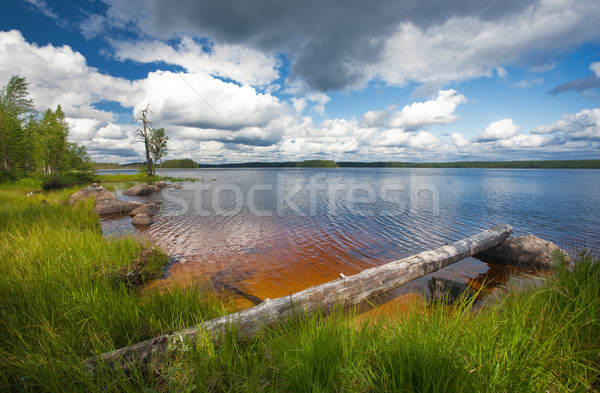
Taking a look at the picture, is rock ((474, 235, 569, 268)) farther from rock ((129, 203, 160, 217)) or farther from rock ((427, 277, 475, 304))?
rock ((129, 203, 160, 217))

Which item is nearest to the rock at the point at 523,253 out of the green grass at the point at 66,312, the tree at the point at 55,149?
the green grass at the point at 66,312

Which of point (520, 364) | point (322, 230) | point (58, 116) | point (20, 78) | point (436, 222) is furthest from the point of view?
point (58, 116)

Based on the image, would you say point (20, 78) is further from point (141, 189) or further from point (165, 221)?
point (165, 221)

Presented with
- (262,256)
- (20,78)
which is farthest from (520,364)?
(20,78)

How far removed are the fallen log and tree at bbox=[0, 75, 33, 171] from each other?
39925 millimetres

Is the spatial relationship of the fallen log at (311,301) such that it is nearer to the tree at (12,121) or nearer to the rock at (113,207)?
the rock at (113,207)

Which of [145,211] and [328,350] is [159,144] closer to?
[145,211]

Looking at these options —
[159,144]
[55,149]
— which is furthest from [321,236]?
[159,144]

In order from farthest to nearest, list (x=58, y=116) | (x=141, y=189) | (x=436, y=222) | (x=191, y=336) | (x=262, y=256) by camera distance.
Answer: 1. (x=58, y=116)
2. (x=141, y=189)
3. (x=436, y=222)
4. (x=262, y=256)
5. (x=191, y=336)

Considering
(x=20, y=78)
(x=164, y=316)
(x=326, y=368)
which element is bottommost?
(x=164, y=316)

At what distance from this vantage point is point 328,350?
224 cm

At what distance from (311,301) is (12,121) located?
140 feet

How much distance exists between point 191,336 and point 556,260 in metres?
6.53

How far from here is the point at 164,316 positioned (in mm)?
3629
